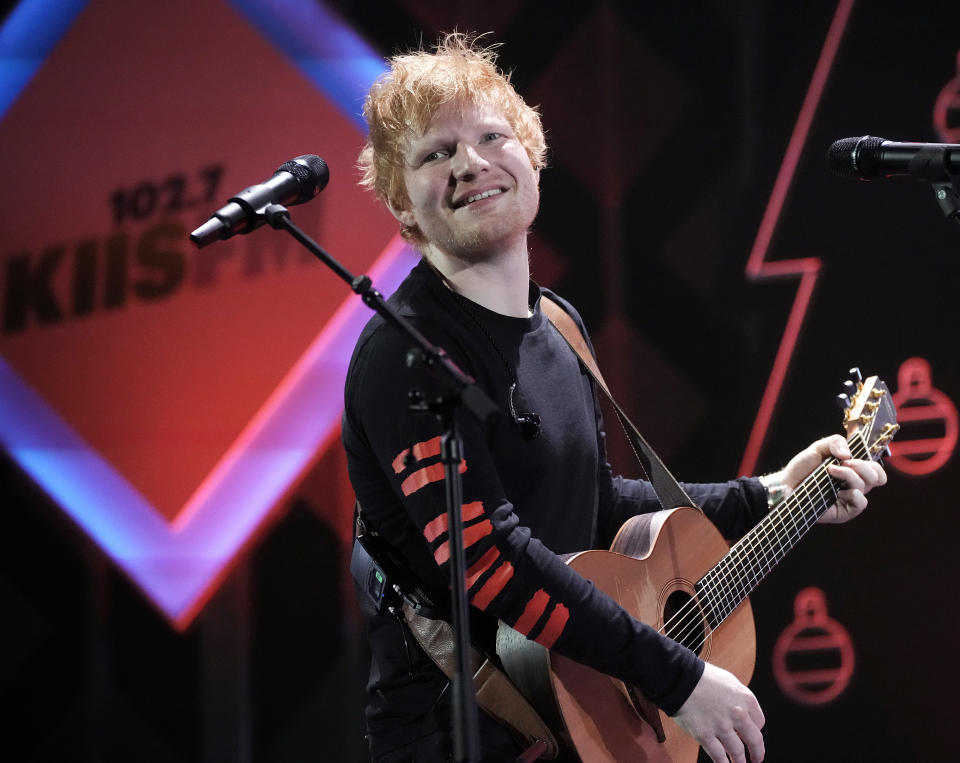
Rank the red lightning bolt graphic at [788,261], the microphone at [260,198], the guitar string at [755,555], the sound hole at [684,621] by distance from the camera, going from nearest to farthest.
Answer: the microphone at [260,198] → the sound hole at [684,621] → the guitar string at [755,555] → the red lightning bolt graphic at [788,261]

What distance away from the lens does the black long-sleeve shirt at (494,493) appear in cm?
194

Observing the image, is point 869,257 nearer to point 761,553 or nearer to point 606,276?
point 606,276

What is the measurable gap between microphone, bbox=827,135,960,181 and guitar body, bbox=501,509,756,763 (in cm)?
88

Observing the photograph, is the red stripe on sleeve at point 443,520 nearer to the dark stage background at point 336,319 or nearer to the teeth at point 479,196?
the teeth at point 479,196

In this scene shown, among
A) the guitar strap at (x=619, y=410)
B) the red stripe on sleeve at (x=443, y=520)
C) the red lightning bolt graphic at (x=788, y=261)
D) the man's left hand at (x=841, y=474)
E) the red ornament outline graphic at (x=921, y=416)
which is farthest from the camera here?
the red lightning bolt graphic at (x=788, y=261)

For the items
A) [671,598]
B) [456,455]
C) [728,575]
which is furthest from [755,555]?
[456,455]

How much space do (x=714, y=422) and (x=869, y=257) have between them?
791mm

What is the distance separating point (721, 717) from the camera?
2.04 metres

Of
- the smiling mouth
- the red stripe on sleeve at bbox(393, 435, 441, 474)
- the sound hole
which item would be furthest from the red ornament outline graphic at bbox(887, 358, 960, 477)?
the red stripe on sleeve at bbox(393, 435, 441, 474)

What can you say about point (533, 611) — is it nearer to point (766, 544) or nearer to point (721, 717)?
point (721, 717)

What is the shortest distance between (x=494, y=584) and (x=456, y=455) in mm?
418

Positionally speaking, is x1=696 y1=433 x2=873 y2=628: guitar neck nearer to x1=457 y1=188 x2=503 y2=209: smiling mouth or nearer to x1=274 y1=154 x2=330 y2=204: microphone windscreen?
x1=457 y1=188 x2=503 y2=209: smiling mouth

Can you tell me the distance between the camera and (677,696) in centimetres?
202

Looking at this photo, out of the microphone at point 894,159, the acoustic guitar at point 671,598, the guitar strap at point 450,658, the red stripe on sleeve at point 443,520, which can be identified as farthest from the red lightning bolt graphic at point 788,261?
the red stripe on sleeve at point 443,520
